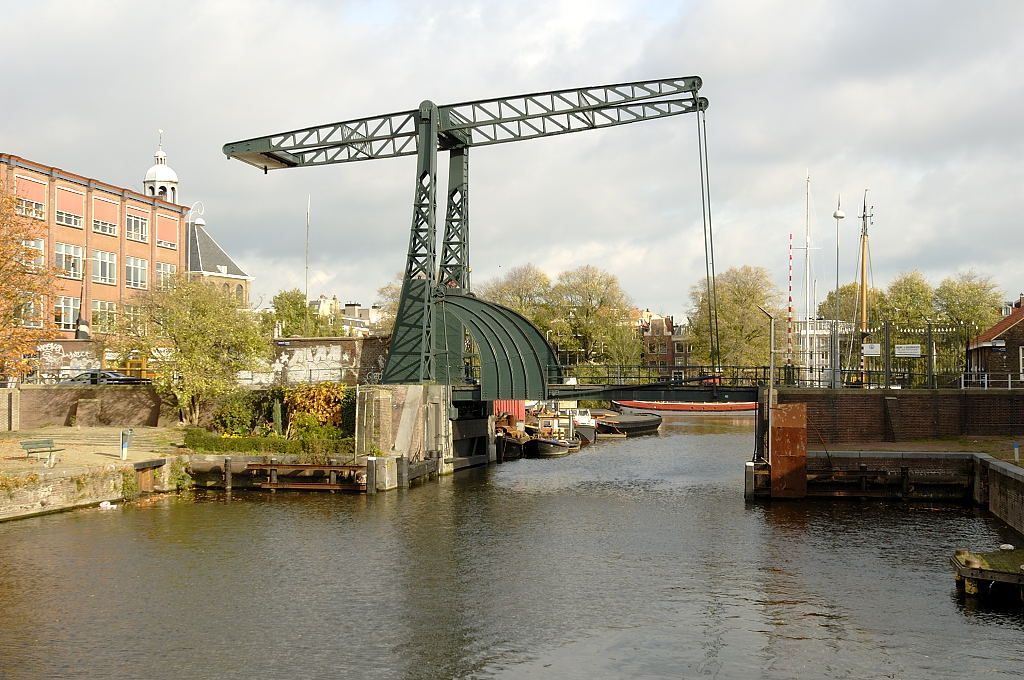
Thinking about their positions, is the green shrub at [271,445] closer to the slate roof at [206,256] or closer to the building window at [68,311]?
the building window at [68,311]

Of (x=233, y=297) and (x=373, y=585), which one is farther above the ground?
(x=233, y=297)

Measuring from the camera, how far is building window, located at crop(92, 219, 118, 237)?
190ft

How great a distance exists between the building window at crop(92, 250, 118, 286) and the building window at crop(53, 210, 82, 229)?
2.10 meters

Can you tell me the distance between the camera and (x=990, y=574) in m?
17.5

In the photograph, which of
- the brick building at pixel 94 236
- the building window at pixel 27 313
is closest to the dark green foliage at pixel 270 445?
the building window at pixel 27 313

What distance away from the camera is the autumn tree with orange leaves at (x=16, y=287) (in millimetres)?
31562

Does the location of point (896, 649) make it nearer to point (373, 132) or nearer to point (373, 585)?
point (373, 585)

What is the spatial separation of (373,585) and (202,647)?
15.4 feet

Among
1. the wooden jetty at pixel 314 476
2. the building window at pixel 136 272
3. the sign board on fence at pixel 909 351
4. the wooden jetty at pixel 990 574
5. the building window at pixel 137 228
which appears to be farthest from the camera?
the building window at pixel 137 228

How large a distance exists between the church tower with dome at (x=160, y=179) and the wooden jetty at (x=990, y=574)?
80276 mm

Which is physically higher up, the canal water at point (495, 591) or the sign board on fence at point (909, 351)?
the sign board on fence at point (909, 351)

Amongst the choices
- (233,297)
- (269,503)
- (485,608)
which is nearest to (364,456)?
(269,503)

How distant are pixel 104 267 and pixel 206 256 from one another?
34.3 meters

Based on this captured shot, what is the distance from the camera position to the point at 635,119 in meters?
35.3
